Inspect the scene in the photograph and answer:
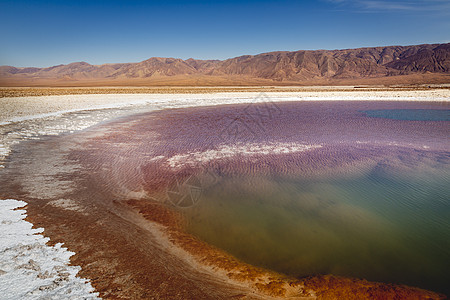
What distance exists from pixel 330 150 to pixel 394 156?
2.04 meters

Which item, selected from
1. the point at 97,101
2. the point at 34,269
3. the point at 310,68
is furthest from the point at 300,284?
the point at 310,68

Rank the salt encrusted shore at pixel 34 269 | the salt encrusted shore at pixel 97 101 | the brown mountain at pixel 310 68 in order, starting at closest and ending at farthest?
1. the salt encrusted shore at pixel 34 269
2. the salt encrusted shore at pixel 97 101
3. the brown mountain at pixel 310 68

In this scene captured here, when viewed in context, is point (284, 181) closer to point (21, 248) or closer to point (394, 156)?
point (394, 156)

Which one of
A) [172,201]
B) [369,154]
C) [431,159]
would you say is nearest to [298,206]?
[172,201]

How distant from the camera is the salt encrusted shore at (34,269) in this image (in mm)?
3164

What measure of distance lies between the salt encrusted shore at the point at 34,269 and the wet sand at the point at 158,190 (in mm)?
165

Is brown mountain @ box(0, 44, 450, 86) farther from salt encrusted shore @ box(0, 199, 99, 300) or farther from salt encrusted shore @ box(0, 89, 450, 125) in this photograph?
salt encrusted shore @ box(0, 199, 99, 300)

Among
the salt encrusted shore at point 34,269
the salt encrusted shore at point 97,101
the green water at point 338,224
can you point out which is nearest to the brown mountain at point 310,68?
the salt encrusted shore at point 97,101

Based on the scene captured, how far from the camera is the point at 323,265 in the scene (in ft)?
12.8

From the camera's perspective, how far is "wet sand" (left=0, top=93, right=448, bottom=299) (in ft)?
11.4

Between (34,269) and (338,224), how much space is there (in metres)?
4.89

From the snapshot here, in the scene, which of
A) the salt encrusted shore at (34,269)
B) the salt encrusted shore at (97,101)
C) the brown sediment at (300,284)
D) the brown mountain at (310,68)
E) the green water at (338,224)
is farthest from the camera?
the brown mountain at (310,68)

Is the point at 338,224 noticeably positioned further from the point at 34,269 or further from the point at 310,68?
the point at 310,68

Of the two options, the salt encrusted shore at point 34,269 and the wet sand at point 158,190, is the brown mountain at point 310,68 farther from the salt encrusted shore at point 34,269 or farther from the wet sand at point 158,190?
the salt encrusted shore at point 34,269
